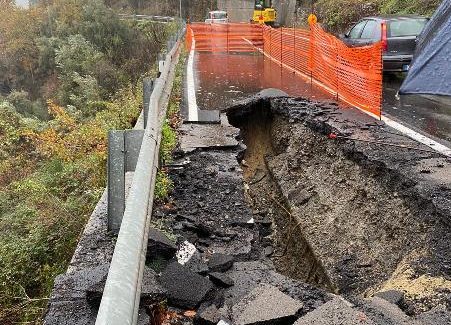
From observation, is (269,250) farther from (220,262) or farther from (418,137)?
(418,137)

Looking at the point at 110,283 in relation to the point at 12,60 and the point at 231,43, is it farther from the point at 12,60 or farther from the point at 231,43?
the point at 12,60

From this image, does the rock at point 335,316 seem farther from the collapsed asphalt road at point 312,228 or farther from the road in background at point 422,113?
the road in background at point 422,113

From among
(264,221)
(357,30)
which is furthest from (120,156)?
(357,30)

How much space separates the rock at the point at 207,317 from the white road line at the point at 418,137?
13.5ft

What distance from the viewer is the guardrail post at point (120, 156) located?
324cm

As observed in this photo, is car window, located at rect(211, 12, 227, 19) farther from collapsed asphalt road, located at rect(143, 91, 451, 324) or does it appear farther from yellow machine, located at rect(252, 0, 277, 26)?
collapsed asphalt road, located at rect(143, 91, 451, 324)

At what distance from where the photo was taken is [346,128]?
23.2ft

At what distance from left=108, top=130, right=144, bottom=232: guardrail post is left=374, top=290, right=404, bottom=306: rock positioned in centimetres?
192

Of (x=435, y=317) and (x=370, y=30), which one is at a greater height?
(x=370, y=30)

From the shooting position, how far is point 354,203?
19.3 ft

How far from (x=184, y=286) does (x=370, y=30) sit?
1159 centimetres

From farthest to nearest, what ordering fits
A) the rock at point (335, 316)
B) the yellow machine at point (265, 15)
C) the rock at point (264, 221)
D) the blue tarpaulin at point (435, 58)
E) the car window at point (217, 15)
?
1. the car window at point (217, 15)
2. the yellow machine at point (265, 15)
3. the blue tarpaulin at point (435, 58)
4. the rock at point (264, 221)
5. the rock at point (335, 316)

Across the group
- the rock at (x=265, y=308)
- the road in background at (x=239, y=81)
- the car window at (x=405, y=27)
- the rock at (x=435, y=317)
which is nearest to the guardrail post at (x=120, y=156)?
the rock at (x=265, y=308)

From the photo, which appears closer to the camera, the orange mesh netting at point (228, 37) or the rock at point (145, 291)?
the rock at point (145, 291)
